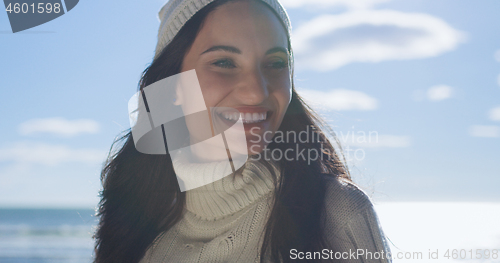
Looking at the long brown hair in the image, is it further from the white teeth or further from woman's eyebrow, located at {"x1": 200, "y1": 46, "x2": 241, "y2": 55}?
the white teeth

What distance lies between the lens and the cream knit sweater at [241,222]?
1456 millimetres

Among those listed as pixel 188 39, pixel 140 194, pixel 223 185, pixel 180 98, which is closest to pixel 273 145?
pixel 223 185

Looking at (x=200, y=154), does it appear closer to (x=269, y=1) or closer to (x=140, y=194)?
(x=140, y=194)

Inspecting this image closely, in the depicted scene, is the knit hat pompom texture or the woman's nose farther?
the knit hat pompom texture

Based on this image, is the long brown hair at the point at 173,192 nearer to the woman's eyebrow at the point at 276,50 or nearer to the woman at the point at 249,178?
the woman at the point at 249,178

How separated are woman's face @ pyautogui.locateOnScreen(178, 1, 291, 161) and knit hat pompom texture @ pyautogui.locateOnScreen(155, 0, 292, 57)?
9 centimetres

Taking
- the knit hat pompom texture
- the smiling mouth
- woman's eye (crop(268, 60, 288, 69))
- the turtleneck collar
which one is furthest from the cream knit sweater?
the knit hat pompom texture

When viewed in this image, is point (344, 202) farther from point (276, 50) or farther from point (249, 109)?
point (276, 50)

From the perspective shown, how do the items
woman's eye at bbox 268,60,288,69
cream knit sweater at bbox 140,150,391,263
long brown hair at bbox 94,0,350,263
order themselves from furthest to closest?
woman's eye at bbox 268,60,288,69, long brown hair at bbox 94,0,350,263, cream knit sweater at bbox 140,150,391,263

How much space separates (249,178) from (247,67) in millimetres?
512

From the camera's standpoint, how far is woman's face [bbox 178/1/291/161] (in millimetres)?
1664

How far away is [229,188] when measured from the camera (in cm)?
178

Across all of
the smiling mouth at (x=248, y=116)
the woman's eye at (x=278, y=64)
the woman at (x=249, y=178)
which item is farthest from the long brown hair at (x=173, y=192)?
the woman's eye at (x=278, y=64)

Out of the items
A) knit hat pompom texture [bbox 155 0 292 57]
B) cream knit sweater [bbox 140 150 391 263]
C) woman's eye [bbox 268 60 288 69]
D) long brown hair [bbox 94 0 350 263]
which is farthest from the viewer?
knit hat pompom texture [bbox 155 0 292 57]
